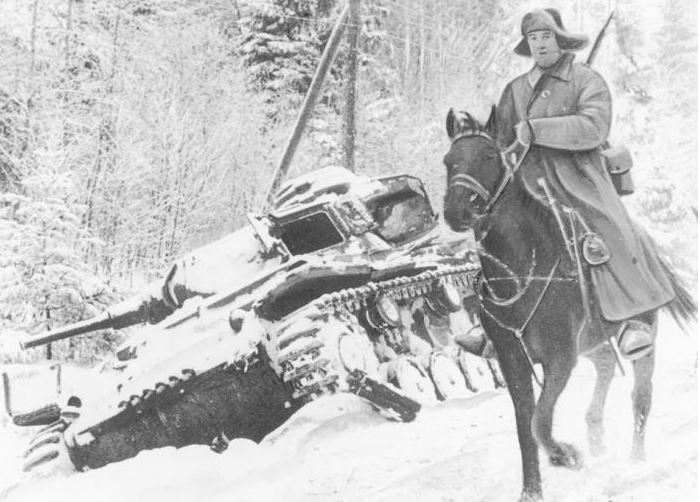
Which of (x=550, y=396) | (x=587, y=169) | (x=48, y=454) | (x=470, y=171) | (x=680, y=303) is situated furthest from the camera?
(x=48, y=454)

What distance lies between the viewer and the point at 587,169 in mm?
3842

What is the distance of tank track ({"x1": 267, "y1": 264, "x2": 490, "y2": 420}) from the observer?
4.54 m

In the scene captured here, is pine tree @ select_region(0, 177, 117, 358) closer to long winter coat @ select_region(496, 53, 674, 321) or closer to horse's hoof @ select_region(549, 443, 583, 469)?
long winter coat @ select_region(496, 53, 674, 321)

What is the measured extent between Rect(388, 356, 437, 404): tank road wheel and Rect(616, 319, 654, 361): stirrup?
142cm

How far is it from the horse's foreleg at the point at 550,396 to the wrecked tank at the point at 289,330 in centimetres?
42

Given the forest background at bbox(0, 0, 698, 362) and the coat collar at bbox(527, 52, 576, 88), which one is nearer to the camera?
the coat collar at bbox(527, 52, 576, 88)

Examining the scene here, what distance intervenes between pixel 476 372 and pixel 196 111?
7.98 feet

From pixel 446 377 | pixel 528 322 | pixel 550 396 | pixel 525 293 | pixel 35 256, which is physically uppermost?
pixel 35 256

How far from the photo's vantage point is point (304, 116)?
5.26 m

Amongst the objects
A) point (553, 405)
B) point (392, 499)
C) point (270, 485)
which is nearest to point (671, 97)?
point (553, 405)

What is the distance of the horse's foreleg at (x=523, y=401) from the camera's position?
3.80 m

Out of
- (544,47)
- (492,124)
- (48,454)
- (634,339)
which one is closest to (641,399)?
(634,339)

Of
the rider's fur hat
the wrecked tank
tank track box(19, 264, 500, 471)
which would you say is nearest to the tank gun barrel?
the wrecked tank

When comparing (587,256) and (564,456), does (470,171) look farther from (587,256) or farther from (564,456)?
(564,456)
